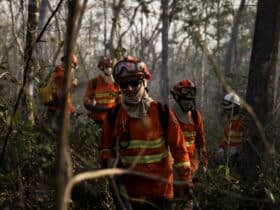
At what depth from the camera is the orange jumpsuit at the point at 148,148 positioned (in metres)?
3.86

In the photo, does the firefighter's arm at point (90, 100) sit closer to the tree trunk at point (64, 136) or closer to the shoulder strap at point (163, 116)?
the shoulder strap at point (163, 116)

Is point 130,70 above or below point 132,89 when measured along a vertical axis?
above

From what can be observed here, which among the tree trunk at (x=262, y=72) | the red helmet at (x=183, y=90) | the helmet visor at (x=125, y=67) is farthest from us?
the red helmet at (x=183, y=90)

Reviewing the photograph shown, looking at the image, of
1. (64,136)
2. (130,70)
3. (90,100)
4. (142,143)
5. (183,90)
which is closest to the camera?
(64,136)

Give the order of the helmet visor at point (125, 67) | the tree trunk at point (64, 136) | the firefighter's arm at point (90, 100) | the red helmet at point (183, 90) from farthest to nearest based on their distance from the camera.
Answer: the firefighter's arm at point (90, 100) → the red helmet at point (183, 90) → the helmet visor at point (125, 67) → the tree trunk at point (64, 136)

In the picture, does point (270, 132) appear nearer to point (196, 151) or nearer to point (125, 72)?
point (196, 151)

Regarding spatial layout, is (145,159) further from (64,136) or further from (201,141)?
(64,136)

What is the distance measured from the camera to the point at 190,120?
19.4 ft

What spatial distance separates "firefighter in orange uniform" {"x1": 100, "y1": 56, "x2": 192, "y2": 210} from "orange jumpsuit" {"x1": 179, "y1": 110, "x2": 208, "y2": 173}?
1.69 m

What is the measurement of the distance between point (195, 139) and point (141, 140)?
221cm

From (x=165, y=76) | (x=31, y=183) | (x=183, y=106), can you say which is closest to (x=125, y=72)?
(x=31, y=183)

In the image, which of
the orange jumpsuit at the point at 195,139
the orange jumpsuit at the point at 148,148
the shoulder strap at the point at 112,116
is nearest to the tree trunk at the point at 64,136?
the orange jumpsuit at the point at 148,148

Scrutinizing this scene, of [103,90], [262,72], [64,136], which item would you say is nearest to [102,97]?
Answer: [103,90]

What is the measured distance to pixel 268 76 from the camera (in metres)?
5.88
